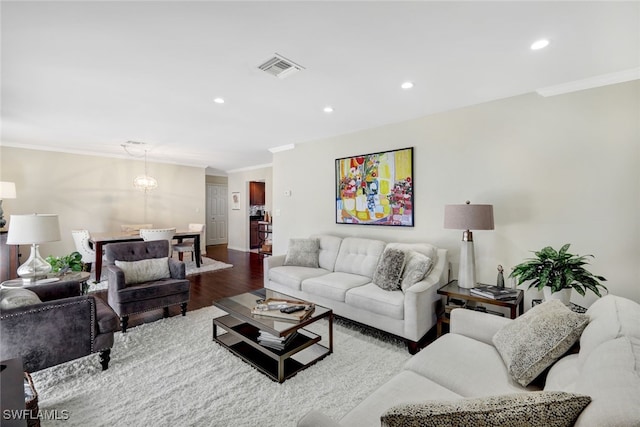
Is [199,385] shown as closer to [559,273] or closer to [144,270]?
[144,270]

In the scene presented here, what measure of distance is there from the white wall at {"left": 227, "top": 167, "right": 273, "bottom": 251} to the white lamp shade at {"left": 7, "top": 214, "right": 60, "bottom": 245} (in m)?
5.28

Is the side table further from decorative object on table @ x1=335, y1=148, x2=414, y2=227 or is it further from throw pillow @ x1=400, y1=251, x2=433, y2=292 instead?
decorative object on table @ x1=335, y1=148, x2=414, y2=227

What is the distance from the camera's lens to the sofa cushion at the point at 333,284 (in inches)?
123

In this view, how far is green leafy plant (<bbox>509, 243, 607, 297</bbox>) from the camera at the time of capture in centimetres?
221

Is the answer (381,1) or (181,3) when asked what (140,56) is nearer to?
(181,3)

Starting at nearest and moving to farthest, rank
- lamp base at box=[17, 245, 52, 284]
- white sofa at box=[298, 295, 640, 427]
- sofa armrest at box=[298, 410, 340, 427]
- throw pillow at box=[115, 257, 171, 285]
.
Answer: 1. white sofa at box=[298, 295, 640, 427]
2. sofa armrest at box=[298, 410, 340, 427]
3. lamp base at box=[17, 245, 52, 284]
4. throw pillow at box=[115, 257, 171, 285]

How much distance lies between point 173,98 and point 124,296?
2.14 m

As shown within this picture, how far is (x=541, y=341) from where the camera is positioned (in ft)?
4.66

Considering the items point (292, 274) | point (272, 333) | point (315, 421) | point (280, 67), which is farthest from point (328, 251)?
point (315, 421)

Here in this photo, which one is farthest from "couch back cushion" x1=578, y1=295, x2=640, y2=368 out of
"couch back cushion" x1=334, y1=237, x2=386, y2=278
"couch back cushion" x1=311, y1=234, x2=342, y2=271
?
"couch back cushion" x1=311, y1=234, x2=342, y2=271

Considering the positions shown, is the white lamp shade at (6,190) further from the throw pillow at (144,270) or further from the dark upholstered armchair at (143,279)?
the throw pillow at (144,270)

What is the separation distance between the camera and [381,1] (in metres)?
1.61

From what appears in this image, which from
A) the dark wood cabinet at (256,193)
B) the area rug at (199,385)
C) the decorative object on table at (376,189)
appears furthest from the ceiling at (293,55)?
the dark wood cabinet at (256,193)

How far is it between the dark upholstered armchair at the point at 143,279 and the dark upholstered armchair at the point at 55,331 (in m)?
0.70
